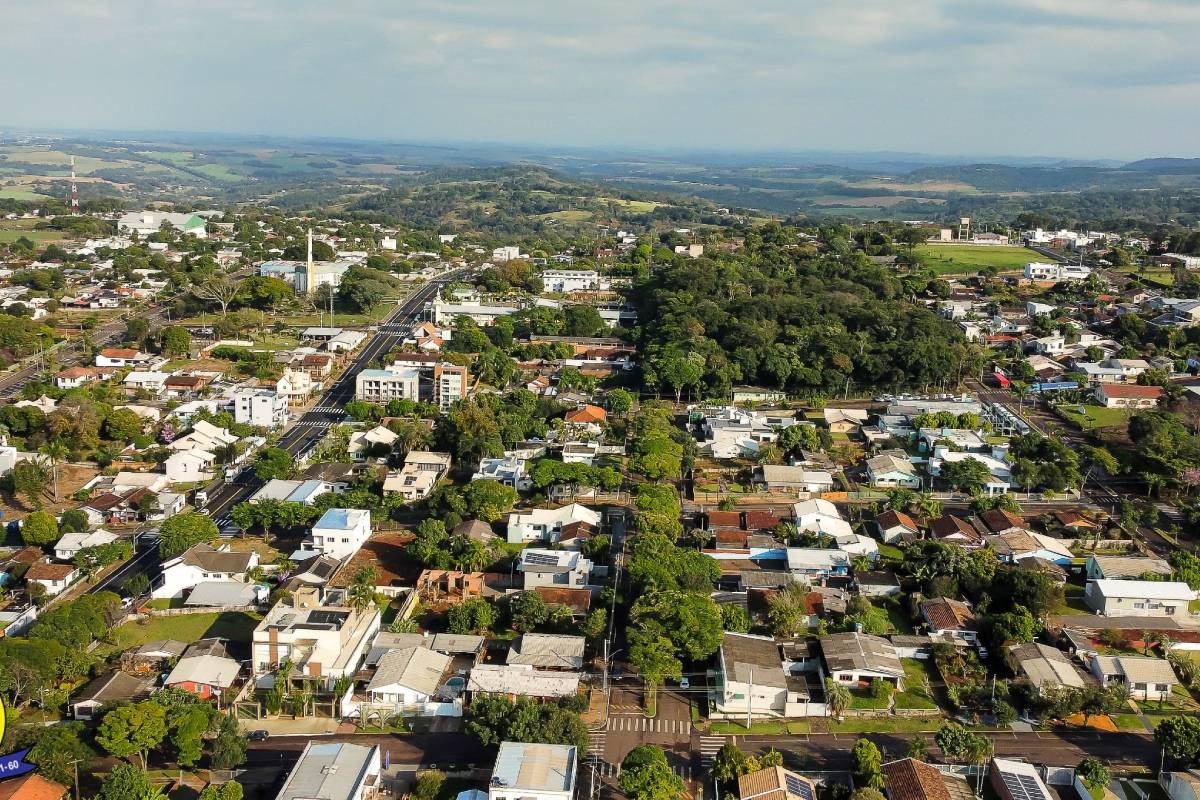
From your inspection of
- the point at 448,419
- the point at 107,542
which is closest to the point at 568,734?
the point at 107,542

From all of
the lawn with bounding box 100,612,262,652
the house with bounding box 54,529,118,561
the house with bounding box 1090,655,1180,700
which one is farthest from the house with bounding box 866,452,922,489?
the house with bounding box 54,529,118,561

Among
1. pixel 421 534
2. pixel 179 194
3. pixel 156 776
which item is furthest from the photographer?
pixel 179 194

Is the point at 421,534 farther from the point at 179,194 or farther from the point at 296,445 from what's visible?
the point at 179,194

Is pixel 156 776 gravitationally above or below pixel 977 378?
below

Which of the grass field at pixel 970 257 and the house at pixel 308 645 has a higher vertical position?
the grass field at pixel 970 257

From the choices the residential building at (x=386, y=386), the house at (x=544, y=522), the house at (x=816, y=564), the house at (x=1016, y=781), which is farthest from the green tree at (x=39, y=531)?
the house at (x=1016, y=781)

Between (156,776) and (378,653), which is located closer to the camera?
(156,776)

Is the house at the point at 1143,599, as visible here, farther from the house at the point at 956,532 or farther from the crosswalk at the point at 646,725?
the crosswalk at the point at 646,725
